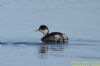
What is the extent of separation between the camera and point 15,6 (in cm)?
3519

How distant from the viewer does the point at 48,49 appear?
23.9 meters

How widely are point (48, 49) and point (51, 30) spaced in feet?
15.7

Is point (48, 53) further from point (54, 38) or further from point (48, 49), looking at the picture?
point (54, 38)

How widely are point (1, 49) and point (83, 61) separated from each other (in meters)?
3.69

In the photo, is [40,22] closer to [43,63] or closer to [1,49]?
[1,49]

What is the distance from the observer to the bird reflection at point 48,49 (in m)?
22.6

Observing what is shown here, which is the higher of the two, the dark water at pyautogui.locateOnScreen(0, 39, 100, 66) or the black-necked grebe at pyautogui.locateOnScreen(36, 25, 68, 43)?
the black-necked grebe at pyautogui.locateOnScreen(36, 25, 68, 43)

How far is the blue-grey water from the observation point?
2162 centimetres

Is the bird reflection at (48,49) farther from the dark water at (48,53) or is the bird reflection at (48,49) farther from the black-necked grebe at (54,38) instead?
the black-necked grebe at (54,38)

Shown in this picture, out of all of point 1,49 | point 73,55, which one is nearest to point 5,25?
point 1,49

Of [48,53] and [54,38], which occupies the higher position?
[54,38]

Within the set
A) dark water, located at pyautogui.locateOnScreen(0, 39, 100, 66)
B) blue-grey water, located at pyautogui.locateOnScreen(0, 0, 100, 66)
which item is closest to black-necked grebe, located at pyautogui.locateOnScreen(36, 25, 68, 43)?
blue-grey water, located at pyautogui.locateOnScreen(0, 0, 100, 66)

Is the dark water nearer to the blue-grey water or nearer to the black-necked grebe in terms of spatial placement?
the blue-grey water

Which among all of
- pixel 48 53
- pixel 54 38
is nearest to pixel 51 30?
pixel 54 38
